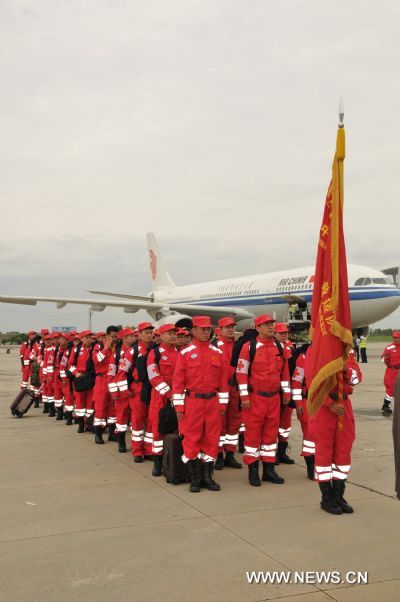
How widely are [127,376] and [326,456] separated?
346cm

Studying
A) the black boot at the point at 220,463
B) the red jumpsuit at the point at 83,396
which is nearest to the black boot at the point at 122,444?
the black boot at the point at 220,463

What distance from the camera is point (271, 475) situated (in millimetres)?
6754

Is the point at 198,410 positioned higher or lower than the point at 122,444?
higher

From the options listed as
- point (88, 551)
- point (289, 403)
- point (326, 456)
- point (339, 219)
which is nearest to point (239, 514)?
point (326, 456)

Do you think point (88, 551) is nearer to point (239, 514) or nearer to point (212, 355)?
point (239, 514)

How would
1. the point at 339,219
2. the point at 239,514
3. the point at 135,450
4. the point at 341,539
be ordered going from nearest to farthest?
the point at 341,539 < the point at 239,514 < the point at 339,219 < the point at 135,450

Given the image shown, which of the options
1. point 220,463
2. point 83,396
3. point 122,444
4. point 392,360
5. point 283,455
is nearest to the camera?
point 220,463

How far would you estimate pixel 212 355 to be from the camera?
264 inches

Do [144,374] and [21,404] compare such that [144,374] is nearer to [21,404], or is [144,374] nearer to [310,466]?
[310,466]

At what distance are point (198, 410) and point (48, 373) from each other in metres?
7.17

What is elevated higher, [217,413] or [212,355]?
[212,355]

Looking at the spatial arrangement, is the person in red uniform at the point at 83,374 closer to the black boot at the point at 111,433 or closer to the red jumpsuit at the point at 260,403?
the black boot at the point at 111,433

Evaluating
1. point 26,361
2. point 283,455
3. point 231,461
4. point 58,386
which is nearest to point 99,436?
point 231,461

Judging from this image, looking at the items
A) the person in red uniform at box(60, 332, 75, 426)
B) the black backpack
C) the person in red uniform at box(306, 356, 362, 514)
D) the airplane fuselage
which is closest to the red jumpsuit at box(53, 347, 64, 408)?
the person in red uniform at box(60, 332, 75, 426)
